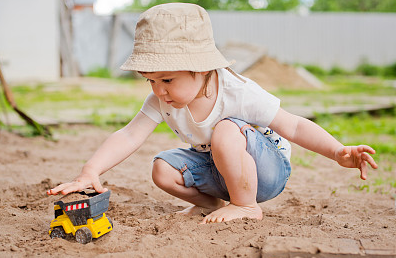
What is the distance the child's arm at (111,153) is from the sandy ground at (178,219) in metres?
0.19

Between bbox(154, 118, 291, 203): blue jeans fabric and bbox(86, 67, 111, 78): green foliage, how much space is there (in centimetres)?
1123

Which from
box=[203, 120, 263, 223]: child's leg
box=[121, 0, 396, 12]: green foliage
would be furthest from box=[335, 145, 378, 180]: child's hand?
box=[121, 0, 396, 12]: green foliage

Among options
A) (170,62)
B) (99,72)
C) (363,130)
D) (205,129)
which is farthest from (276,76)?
(170,62)

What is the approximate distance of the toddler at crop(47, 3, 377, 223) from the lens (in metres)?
1.78

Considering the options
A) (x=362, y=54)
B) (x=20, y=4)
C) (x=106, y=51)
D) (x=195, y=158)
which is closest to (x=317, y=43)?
(x=362, y=54)

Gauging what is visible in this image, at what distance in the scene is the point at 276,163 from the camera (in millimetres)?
2025

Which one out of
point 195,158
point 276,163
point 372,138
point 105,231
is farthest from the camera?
point 372,138

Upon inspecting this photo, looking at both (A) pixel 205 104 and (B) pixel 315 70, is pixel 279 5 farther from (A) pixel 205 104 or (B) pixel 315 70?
(A) pixel 205 104

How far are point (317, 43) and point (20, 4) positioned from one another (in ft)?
31.0

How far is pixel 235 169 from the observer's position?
1.86 m

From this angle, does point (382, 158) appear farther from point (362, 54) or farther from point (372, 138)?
point (362, 54)

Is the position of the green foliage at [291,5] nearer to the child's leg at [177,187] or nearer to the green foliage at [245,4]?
the green foliage at [245,4]

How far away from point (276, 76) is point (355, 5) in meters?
25.6

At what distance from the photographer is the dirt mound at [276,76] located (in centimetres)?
1044
